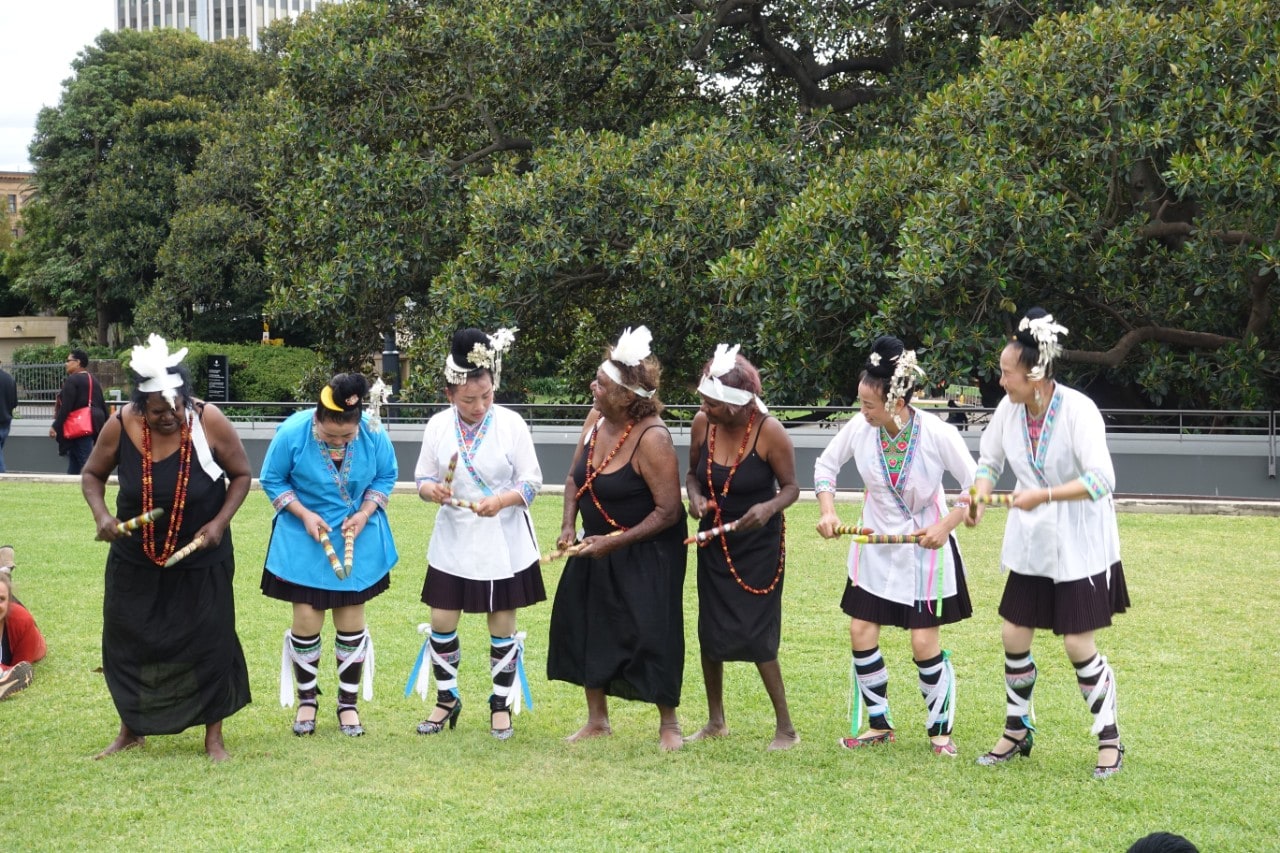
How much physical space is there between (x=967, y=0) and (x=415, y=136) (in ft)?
25.8

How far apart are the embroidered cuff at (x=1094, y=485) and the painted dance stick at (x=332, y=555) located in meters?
3.14

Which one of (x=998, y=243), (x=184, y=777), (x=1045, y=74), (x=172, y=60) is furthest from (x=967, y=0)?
(x=172, y=60)

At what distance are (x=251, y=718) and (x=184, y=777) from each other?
950 millimetres

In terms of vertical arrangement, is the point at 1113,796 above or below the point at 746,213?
below

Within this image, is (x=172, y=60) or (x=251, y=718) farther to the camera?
(x=172, y=60)

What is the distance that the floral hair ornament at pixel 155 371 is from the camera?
5.40 meters

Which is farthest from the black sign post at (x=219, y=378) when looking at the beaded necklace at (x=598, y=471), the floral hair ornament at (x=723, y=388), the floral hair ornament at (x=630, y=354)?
the floral hair ornament at (x=723, y=388)

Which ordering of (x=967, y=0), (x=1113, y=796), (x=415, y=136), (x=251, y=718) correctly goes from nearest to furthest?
(x=1113, y=796), (x=251, y=718), (x=967, y=0), (x=415, y=136)

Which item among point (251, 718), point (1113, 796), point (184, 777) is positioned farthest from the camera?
point (251, 718)

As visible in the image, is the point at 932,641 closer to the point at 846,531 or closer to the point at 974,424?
the point at 846,531

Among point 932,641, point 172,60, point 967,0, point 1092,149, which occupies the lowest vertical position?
point 932,641

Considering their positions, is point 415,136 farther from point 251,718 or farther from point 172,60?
point 172,60

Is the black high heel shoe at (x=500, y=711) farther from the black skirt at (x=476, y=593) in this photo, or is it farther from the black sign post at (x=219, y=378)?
the black sign post at (x=219, y=378)

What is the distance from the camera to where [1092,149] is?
13.6 metres
